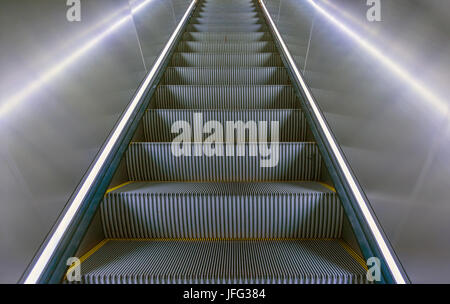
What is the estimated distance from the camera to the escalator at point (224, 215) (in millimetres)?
1351

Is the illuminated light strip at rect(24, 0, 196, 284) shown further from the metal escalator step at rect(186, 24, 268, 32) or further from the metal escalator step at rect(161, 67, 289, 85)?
the metal escalator step at rect(186, 24, 268, 32)

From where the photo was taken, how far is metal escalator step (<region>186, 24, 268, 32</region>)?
178 inches

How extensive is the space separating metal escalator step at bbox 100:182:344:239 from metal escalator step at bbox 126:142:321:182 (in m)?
0.34

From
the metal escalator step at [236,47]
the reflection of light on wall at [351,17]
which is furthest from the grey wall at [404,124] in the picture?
the metal escalator step at [236,47]

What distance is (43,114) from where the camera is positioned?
121cm

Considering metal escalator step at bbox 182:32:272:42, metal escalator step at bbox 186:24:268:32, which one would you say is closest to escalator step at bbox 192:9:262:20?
metal escalator step at bbox 186:24:268:32

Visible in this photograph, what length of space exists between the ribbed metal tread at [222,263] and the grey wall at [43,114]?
14.5 inches

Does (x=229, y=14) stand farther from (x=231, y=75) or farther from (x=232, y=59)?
(x=231, y=75)

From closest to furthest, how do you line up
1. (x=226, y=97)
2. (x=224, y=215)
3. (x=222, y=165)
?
(x=224, y=215) < (x=222, y=165) < (x=226, y=97)

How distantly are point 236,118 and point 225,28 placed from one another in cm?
274

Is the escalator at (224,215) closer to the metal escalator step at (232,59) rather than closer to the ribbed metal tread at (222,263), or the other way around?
the ribbed metal tread at (222,263)

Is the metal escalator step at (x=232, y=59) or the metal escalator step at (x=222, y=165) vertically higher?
the metal escalator step at (x=232, y=59)

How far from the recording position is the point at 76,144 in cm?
144

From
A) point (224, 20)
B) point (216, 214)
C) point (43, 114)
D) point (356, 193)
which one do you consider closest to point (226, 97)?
point (216, 214)
